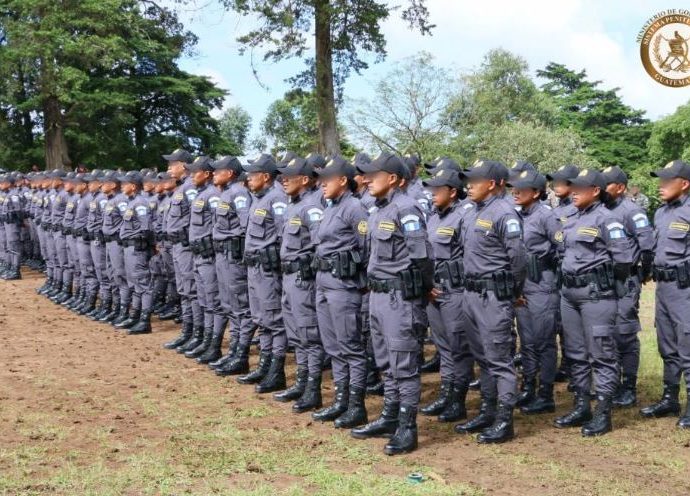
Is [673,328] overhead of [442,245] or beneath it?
beneath

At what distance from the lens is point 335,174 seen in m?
7.03

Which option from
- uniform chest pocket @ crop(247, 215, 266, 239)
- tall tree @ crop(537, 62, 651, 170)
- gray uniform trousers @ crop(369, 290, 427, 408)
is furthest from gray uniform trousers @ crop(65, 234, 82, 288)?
tall tree @ crop(537, 62, 651, 170)

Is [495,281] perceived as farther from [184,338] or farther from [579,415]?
[184,338]

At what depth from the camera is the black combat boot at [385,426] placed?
21.6 feet

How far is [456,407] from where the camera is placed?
7.26 metres

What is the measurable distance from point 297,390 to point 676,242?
150 inches

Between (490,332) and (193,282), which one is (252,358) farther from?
(490,332)

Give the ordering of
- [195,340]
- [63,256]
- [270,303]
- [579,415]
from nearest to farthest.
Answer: [579,415], [270,303], [195,340], [63,256]

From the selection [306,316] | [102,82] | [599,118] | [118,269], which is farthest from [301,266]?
[599,118]

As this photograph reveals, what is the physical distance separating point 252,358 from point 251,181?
8.56 ft

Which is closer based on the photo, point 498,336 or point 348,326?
point 498,336

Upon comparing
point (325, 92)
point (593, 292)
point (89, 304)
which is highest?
point (325, 92)

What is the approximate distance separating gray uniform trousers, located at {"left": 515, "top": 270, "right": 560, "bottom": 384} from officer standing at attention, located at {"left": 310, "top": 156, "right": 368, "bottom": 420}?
181 centimetres

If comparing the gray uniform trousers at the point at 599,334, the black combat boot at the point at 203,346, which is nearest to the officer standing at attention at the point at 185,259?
the black combat boot at the point at 203,346
